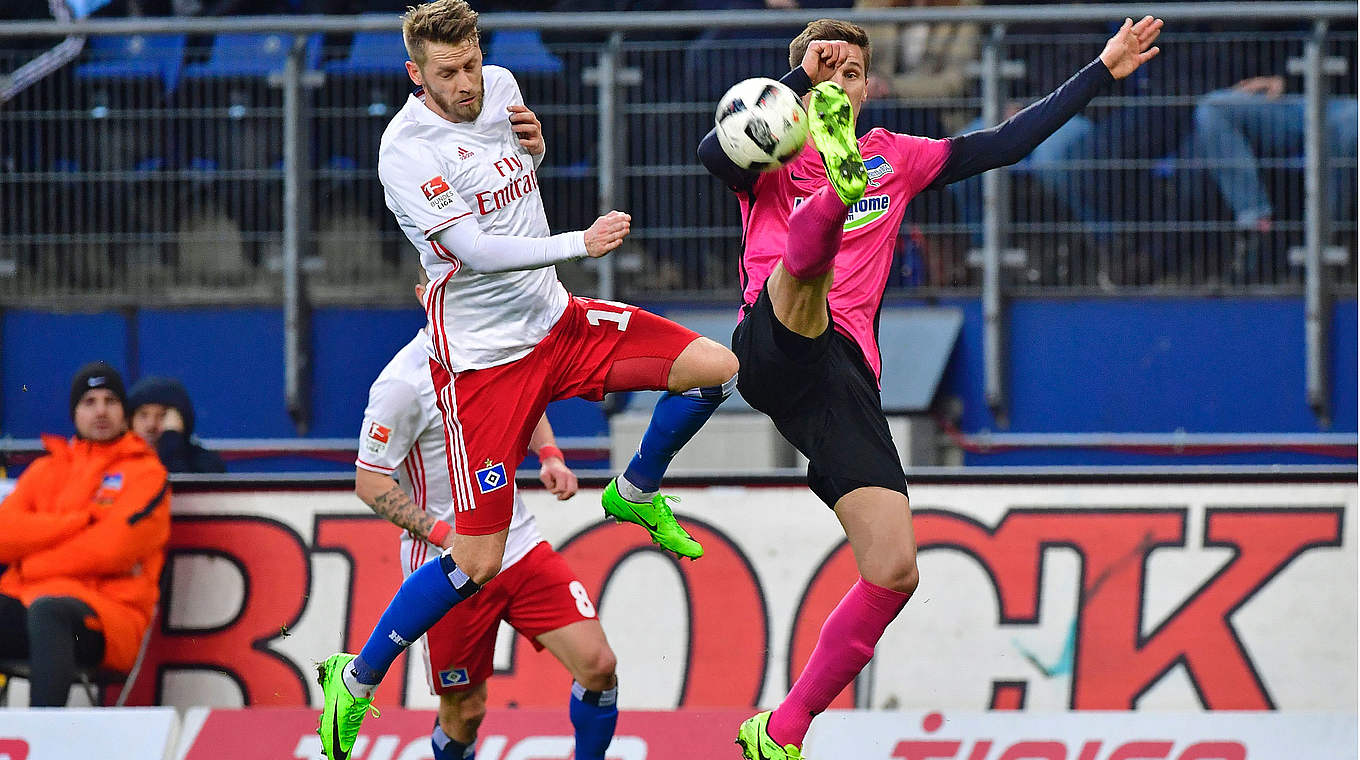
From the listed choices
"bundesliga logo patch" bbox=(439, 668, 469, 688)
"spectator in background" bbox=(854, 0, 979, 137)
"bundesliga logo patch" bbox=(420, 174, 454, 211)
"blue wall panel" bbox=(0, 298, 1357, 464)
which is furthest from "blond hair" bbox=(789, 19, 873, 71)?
"blue wall panel" bbox=(0, 298, 1357, 464)

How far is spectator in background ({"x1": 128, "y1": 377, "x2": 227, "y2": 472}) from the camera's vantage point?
27.6ft

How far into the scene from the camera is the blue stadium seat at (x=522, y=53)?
30.0 feet

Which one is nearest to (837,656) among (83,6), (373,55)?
(373,55)

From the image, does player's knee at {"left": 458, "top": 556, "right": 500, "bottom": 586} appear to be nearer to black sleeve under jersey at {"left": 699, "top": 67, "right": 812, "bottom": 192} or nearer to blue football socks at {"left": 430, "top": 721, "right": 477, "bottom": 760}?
blue football socks at {"left": 430, "top": 721, "right": 477, "bottom": 760}

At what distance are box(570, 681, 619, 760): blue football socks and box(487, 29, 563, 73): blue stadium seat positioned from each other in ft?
11.7

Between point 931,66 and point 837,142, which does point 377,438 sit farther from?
point 931,66

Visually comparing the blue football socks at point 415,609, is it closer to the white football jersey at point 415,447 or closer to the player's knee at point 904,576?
the white football jersey at point 415,447

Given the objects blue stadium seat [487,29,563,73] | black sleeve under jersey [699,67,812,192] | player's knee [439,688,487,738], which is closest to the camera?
black sleeve under jersey [699,67,812,192]

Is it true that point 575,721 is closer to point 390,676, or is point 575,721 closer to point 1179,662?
point 390,676

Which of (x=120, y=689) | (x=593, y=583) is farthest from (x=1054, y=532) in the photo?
(x=120, y=689)

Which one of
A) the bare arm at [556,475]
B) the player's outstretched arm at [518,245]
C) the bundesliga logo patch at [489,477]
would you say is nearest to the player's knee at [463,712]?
the bare arm at [556,475]

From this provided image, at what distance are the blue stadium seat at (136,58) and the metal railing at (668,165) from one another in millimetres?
23

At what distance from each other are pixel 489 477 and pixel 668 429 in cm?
66

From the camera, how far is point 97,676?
7895 mm
